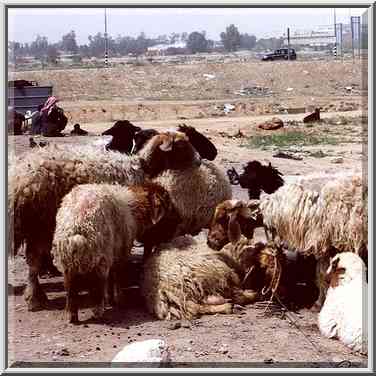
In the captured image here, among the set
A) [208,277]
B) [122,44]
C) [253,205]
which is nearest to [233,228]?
[253,205]

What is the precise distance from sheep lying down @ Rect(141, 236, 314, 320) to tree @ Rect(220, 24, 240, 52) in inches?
72.0

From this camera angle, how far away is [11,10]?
5617 millimetres

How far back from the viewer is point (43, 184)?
7262 millimetres

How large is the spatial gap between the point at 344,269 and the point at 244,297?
1.07 meters

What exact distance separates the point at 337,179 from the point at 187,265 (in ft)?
5.17

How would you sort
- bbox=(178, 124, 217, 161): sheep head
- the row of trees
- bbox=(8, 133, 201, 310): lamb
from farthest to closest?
1. bbox=(178, 124, 217, 161): sheep head
2. bbox=(8, 133, 201, 310): lamb
3. the row of trees

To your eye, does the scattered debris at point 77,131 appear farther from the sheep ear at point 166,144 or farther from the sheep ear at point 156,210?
the sheep ear at point 156,210

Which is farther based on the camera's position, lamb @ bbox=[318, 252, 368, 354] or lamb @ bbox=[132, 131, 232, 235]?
lamb @ bbox=[132, 131, 232, 235]

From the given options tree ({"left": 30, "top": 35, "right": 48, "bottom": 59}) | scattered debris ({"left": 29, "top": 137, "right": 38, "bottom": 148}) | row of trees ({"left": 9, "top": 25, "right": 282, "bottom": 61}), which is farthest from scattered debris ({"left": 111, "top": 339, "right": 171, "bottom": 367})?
scattered debris ({"left": 29, "top": 137, "right": 38, "bottom": 148})

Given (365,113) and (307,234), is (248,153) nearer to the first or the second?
(307,234)

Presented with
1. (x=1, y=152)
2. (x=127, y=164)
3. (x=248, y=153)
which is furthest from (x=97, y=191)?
(x=248, y=153)

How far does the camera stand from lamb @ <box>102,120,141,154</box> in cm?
848

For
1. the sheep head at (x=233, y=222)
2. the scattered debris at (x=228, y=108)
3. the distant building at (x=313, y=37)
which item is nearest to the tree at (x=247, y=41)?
the distant building at (x=313, y=37)

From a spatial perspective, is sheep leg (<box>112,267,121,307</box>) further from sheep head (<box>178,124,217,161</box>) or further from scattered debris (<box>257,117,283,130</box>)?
scattered debris (<box>257,117,283,130</box>)
